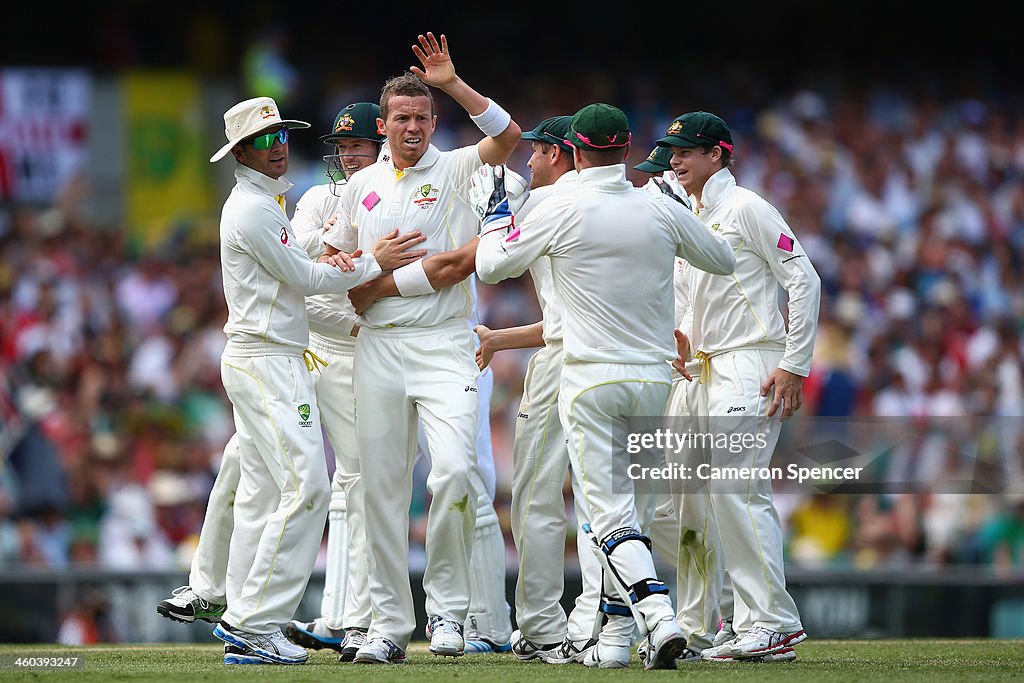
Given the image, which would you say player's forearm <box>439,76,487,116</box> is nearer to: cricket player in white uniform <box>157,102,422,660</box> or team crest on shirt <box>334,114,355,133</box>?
cricket player in white uniform <box>157,102,422,660</box>

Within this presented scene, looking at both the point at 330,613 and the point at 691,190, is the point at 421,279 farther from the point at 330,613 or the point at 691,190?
the point at 330,613

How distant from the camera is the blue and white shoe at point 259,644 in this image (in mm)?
6859

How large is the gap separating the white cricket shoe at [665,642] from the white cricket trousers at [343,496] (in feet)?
5.60

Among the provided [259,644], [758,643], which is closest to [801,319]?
[758,643]

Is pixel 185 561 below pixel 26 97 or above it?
below

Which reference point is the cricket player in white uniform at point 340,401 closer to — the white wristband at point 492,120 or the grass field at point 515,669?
the grass field at point 515,669

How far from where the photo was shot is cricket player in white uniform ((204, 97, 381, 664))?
22.6 feet

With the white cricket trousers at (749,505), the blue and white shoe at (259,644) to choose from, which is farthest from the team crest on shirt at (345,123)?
the blue and white shoe at (259,644)

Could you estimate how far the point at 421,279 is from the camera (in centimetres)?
707

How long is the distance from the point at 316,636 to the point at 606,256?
9.06 ft

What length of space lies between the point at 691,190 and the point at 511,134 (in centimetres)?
102

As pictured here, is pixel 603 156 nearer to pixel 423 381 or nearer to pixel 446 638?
pixel 423 381

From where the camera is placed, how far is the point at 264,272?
280 inches

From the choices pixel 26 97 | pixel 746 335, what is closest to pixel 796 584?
pixel 746 335
